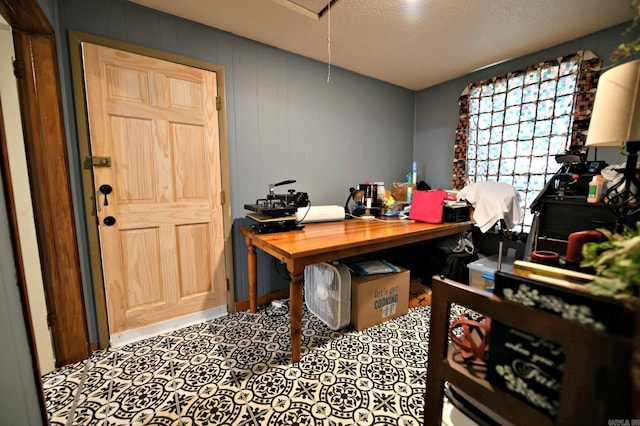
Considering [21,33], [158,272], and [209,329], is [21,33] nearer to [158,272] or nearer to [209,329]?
[158,272]

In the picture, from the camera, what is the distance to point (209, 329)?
2.00m

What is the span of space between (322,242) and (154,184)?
1296 mm

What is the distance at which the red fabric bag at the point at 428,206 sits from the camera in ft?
7.56

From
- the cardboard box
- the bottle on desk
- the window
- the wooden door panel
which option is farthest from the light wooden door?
the window

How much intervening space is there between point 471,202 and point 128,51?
2909 mm

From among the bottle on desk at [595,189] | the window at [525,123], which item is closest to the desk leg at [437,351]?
the bottle on desk at [595,189]

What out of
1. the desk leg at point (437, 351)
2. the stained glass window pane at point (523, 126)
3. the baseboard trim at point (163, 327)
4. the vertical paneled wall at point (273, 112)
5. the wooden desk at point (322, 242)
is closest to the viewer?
the desk leg at point (437, 351)

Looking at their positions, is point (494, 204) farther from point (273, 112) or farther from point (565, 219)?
point (273, 112)

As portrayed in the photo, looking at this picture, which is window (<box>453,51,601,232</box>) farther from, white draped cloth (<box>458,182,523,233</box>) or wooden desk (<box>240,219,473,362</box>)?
wooden desk (<box>240,219,473,362</box>)

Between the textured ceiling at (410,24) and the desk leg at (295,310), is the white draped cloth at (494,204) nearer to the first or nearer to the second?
the textured ceiling at (410,24)

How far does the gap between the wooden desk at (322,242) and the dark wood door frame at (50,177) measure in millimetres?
1068

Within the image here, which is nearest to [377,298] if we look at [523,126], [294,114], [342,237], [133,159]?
[342,237]

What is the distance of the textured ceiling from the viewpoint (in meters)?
1.75

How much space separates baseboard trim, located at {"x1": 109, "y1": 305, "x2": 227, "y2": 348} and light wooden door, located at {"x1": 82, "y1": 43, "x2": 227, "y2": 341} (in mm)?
32
